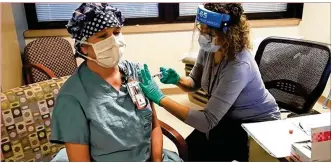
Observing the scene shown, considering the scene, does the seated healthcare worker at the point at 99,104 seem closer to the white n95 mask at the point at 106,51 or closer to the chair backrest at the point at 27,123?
the white n95 mask at the point at 106,51

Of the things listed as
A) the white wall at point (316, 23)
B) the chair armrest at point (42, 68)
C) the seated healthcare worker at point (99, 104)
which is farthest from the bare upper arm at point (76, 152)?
the white wall at point (316, 23)

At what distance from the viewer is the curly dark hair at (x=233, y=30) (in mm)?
1382

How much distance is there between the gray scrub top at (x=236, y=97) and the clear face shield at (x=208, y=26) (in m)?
0.10

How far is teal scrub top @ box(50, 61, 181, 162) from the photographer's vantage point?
113 centimetres

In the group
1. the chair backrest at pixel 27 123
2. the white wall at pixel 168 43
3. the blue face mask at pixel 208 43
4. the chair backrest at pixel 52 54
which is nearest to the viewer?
the chair backrest at pixel 27 123

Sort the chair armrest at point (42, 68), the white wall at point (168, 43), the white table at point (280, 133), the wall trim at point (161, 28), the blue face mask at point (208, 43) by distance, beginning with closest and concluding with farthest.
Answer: the white table at point (280, 133)
the blue face mask at point (208, 43)
the chair armrest at point (42, 68)
the wall trim at point (161, 28)
the white wall at point (168, 43)

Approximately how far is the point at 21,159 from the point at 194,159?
0.81 metres

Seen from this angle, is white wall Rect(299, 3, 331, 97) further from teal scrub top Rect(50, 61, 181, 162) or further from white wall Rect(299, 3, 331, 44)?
teal scrub top Rect(50, 61, 181, 162)

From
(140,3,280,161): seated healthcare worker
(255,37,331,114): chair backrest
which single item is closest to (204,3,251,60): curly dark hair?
(140,3,280,161): seated healthcare worker

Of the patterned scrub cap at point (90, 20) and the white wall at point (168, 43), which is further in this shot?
the white wall at point (168, 43)

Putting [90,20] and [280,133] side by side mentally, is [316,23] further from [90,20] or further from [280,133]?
[90,20]

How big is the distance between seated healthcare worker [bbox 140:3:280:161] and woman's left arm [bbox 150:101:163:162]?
0.10 metres

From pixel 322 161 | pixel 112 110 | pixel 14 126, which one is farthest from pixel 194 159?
pixel 14 126

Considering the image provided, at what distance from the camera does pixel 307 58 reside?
1.62 m
